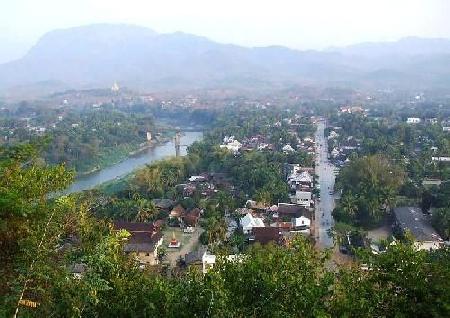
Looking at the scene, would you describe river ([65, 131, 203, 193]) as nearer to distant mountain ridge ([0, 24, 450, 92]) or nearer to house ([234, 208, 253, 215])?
house ([234, 208, 253, 215])

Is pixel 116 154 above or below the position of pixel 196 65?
below

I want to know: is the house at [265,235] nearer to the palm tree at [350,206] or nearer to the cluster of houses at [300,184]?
the palm tree at [350,206]

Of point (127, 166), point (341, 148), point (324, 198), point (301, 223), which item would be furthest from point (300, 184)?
point (127, 166)

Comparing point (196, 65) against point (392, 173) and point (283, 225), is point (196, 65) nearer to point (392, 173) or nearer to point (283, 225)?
point (392, 173)

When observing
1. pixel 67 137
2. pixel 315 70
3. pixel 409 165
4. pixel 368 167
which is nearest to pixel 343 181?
pixel 368 167

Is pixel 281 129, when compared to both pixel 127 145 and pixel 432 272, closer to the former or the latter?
pixel 127 145

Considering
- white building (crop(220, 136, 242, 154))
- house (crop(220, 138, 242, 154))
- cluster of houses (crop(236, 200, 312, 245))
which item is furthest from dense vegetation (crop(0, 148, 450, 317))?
house (crop(220, 138, 242, 154))

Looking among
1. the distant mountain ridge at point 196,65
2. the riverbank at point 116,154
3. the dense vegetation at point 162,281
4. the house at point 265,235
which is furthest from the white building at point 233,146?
the distant mountain ridge at point 196,65
